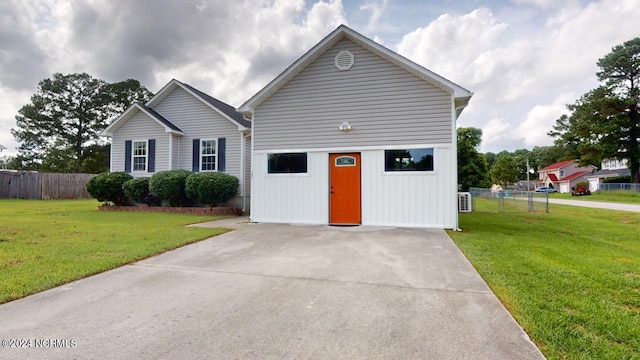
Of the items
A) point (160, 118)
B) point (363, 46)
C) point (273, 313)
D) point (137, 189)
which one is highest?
point (363, 46)

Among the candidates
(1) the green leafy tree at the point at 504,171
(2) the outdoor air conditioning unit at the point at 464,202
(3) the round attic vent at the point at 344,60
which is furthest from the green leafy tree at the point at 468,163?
(1) the green leafy tree at the point at 504,171

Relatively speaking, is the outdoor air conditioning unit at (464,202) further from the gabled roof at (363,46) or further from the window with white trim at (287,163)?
the window with white trim at (287,163)

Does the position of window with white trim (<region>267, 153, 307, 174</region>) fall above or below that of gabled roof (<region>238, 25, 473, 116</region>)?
below

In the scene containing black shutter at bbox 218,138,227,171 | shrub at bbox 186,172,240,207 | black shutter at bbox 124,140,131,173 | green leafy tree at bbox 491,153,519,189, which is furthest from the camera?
green leafy tree at bbox 491,153,519,189

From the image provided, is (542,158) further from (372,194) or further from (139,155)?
(139,155)

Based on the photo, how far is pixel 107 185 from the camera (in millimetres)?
13281

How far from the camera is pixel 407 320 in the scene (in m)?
2.81

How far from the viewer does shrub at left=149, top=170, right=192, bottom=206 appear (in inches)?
484

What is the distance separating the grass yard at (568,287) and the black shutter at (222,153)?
34.3ft

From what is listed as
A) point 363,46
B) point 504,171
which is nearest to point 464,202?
point 363,46

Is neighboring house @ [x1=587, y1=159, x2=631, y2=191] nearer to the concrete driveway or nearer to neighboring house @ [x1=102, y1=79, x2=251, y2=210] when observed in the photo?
neighboring house @ [x1=102, y1=79, x2=251, y2=210]

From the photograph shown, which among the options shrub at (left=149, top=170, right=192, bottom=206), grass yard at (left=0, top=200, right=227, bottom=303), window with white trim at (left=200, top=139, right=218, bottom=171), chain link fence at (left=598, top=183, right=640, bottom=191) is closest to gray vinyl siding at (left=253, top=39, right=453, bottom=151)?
grass yard at (left=0, top=200, right=227, bottom=303)

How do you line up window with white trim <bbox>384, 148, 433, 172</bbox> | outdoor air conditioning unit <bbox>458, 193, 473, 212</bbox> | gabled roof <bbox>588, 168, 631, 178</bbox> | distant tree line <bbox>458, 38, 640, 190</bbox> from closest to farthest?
1. window with white trim <bbox>384, 148, 433, 172</bbox>
2. outdoor air conditioning unit <bbox>458, 193, 473, 212</bbox>
3. distant tree line <bbox>458, 38, 640, 190</bbox>
4. gabled roof <bbox>588, 168, 631, 178</bbox>

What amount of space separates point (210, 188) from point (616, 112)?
127 ft
